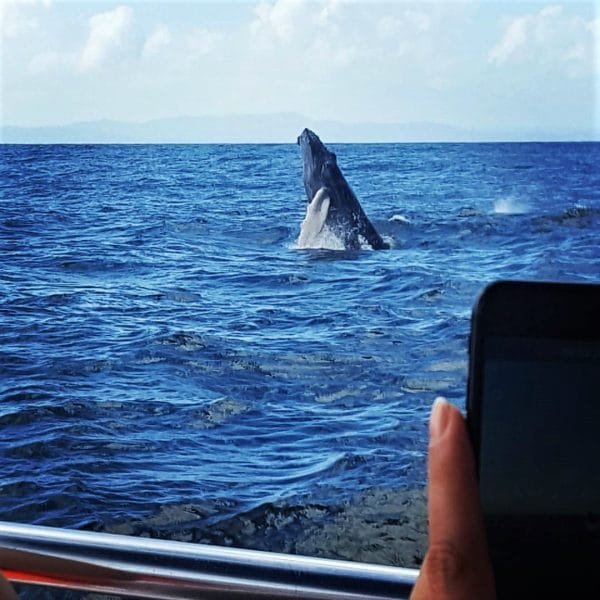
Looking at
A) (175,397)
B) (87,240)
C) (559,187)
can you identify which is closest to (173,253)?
(87,240)

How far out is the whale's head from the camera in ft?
14.2

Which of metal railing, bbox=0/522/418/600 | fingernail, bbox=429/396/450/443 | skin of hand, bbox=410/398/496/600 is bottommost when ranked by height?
metal railing, bbox=0/522/418/600

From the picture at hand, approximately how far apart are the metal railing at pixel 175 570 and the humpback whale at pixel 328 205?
3.84 meters

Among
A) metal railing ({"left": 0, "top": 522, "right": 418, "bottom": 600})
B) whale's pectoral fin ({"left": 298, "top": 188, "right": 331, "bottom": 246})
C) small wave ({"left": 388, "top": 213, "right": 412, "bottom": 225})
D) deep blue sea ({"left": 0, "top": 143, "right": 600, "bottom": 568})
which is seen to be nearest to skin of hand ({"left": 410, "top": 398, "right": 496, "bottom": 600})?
metal railing ({"left": 0, "top": 522, "right": 418, "bottom": 600})

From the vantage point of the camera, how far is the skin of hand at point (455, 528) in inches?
10.1

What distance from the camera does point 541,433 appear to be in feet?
1.04

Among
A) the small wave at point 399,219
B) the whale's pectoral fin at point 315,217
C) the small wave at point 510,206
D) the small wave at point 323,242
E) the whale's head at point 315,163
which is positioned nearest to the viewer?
the whale's head at point 315,163

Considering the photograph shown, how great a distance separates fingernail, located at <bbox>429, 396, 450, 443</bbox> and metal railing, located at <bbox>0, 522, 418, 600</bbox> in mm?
257

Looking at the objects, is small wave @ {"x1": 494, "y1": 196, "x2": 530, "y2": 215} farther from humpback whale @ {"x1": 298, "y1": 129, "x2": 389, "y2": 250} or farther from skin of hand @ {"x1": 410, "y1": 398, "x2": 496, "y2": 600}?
Answer: skin of hand @ {"x1": 410, "y1": 398, "x2": 496, "y2": 600}

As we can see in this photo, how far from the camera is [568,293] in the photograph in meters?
0.32

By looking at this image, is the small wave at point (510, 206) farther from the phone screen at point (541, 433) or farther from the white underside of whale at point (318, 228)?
the phone screen at point (541, 433)

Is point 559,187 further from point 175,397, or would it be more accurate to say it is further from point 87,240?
point 175,397

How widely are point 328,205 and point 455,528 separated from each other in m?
4.58

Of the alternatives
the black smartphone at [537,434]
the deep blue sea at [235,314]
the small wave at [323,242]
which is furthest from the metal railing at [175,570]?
the small wave at [323,242]
